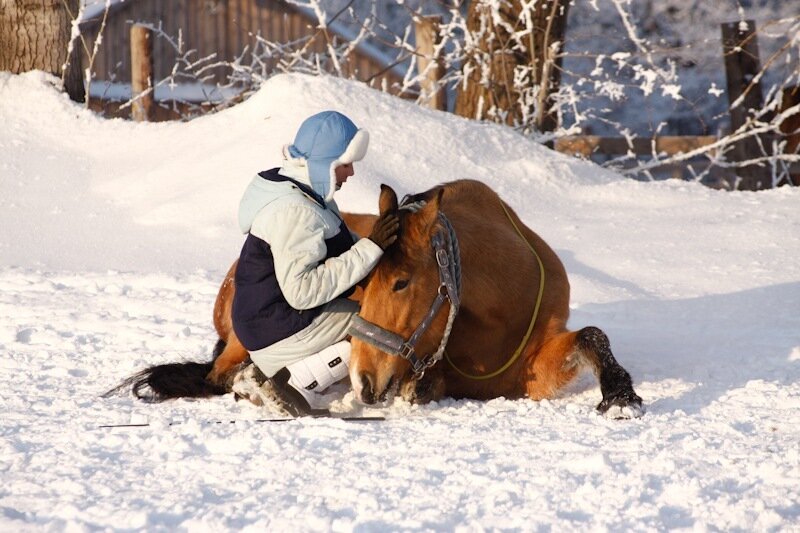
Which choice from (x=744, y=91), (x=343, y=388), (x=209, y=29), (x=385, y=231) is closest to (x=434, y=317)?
(x=385, y=231)

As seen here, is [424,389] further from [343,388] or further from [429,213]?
[429,213]

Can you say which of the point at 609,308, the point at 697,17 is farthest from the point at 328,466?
the point at 697,17

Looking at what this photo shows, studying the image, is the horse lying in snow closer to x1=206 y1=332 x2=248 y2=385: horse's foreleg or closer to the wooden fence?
x1=206 y1=332 x2=248 y2=385: horse's foreleg

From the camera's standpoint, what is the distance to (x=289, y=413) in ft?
14.3

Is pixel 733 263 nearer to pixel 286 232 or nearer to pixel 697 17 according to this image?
pixel 286 232

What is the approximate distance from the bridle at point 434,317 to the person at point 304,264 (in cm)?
20

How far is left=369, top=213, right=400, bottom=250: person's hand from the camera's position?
3988 millimetres

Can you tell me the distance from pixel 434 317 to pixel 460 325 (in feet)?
1.38

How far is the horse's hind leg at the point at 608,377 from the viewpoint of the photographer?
414 centimetres

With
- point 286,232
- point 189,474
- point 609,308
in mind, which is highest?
point 286,232

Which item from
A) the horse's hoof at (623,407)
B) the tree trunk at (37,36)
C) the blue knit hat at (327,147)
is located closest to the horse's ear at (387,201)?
the blue knit hat at (327,147)

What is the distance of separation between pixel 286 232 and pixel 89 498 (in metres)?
1.41

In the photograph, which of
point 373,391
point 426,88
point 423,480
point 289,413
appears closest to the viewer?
point 423,480

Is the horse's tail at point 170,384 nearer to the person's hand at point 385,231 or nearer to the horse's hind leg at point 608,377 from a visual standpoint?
the person's hand at point 385,231
